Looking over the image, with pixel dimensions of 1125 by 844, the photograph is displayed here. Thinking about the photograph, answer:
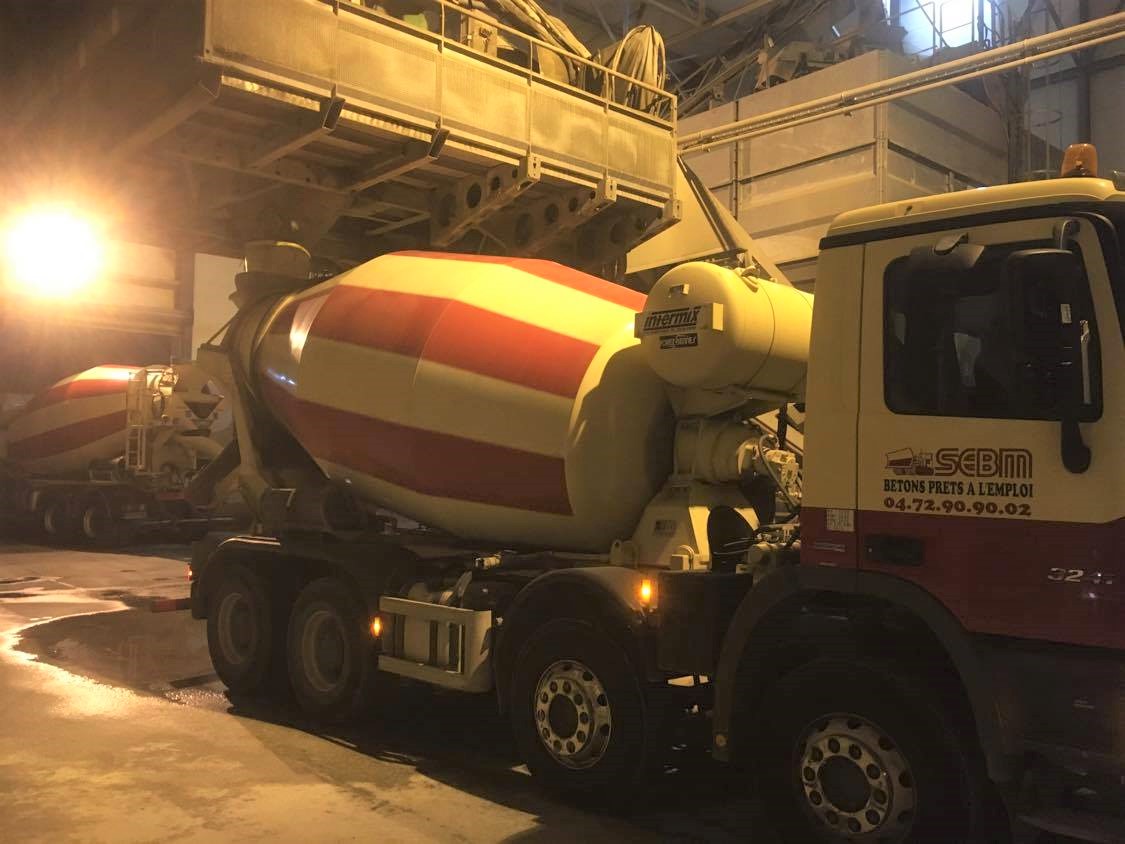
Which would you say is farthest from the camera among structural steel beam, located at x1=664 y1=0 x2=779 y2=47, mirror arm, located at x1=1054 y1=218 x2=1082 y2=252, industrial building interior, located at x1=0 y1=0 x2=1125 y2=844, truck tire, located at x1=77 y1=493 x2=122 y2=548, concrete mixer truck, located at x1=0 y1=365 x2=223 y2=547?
truck tire, located at x1=77 y1=493 x2=122 y2=548

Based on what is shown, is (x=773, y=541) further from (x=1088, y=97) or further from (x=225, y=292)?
(x=225, y=292)

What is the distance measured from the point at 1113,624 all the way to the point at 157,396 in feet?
57.6

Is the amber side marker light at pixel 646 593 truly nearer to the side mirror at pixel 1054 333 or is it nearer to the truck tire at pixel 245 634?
the side mirror at pixel 1054 333

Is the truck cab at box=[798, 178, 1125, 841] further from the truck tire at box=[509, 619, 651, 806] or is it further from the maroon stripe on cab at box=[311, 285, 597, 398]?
the maroon stripe on cab at box=[311, 285, 597, 398]

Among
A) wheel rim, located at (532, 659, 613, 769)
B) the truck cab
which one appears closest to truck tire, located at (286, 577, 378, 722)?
wheel rim, located at (532, 659, 613, 769)

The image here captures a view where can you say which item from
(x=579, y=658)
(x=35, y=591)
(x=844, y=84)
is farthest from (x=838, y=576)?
(x=35, y=591)

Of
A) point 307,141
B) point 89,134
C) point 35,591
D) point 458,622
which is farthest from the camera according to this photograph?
point 35,591

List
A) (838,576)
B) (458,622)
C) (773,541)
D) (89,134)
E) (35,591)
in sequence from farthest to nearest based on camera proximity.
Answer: (35,591) → (89,134) → (458,622) → (773,541) → (838,576)

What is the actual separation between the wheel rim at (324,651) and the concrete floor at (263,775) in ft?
1.04

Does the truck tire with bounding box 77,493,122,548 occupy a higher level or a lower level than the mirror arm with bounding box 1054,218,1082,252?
lower

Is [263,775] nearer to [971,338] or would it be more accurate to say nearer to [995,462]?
[995,462]

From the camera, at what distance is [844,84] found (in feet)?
37.6

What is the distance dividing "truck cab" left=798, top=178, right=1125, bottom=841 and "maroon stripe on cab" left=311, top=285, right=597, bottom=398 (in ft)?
6.00

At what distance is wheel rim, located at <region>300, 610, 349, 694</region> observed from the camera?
6.47 metres
